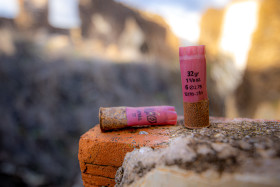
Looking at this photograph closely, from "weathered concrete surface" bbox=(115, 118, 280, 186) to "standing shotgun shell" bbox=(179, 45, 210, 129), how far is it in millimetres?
252

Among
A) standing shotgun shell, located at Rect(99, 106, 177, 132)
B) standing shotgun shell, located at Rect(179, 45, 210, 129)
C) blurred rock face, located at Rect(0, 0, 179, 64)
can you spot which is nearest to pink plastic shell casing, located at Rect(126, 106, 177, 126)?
standing shotgun shell, located at Rect(99, 106, 177, 132)

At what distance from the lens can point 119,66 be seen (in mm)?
6266

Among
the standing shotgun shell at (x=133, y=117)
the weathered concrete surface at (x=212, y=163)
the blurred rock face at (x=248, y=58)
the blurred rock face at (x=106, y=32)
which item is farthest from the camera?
the blurred rock face at (x=106, y=32)

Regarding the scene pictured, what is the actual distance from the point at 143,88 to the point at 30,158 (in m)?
3.82

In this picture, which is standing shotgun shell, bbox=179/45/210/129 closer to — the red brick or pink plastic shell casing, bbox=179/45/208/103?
pink plastic shell casing, bbox=179/45/208/103

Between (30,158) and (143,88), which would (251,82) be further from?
(30,158)

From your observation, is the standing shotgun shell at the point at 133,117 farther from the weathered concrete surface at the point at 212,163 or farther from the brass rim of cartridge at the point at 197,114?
the weathered concrete surface at the point at 212,163

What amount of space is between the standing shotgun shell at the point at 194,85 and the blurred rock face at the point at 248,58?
3.30 m

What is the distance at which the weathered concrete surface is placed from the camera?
0.50m

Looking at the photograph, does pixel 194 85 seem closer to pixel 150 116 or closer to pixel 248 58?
pixel 150 116

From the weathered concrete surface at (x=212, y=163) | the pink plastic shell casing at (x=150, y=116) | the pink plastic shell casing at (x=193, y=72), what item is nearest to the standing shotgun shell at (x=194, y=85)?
the pink plastic shell casing at (x=193, y=72)

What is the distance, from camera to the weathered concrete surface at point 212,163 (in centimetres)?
50

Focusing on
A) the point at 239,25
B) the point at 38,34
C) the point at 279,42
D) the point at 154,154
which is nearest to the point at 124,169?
the point at 154,154

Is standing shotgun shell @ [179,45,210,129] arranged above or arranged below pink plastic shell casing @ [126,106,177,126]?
above
